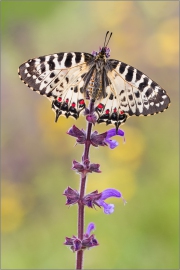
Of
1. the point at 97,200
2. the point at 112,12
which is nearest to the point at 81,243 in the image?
the point at 97,200

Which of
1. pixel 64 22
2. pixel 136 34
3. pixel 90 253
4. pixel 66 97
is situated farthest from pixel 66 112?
pixel 64 22

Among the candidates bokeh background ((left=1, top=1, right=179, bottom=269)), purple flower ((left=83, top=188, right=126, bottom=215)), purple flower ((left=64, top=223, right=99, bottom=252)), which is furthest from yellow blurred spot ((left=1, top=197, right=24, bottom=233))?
purple flower ((left=64, top=223, right=99, bottom=252))

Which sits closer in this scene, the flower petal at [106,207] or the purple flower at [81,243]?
the purple flower at [81,243]

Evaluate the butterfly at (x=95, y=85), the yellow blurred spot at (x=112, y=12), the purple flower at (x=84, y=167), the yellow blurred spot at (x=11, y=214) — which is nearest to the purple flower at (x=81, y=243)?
the purple flower at (x=84, y=167)

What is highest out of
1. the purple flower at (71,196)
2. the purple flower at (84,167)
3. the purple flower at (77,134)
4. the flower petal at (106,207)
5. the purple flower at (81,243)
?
the purple flower at (77,134)

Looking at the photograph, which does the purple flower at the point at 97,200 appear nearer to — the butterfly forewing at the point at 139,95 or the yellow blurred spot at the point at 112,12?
the butterfly forewing at the point at 139,95

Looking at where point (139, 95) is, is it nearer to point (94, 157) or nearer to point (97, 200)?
point (97, 200)

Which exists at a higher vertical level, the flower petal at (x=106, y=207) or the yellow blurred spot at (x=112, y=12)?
the yellow blurred spot at (x=112, y=12)
